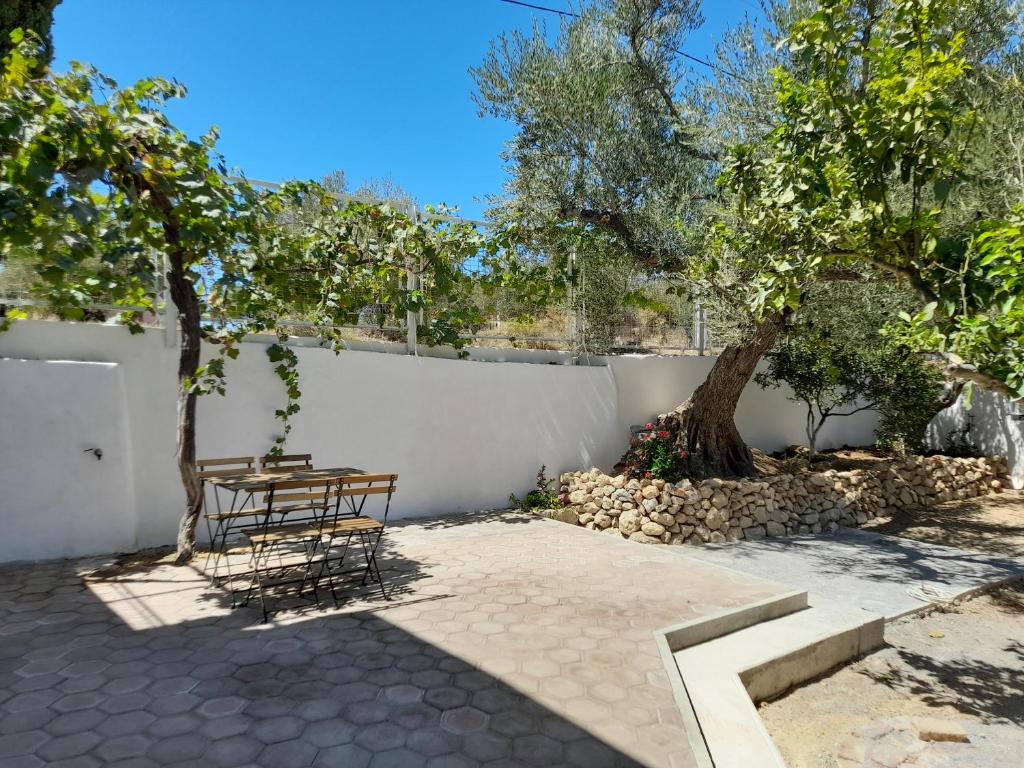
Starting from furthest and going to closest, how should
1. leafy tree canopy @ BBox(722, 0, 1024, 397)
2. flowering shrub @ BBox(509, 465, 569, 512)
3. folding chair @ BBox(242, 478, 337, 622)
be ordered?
flowering shrub @ BBox(509, 465, 569, 512) < folding chair @ BBox(242, 478, 337, 622) < leafy tree canopy @ BBox(722, 0, 1024, 397)

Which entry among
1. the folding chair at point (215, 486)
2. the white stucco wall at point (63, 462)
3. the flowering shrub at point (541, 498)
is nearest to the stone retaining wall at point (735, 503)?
the flowering shrub at point (541, 498)

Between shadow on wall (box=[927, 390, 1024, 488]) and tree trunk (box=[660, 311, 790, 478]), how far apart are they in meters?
5.42

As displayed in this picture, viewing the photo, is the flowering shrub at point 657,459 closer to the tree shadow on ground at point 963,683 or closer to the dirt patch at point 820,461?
the dirt patch at point 820,461

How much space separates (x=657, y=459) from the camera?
25.8ft

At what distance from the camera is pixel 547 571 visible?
5445mm

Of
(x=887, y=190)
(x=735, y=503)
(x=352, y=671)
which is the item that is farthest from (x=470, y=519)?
(x=887, y=190)

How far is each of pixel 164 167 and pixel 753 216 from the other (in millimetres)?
4671

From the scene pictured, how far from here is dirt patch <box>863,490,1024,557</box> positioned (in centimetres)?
791

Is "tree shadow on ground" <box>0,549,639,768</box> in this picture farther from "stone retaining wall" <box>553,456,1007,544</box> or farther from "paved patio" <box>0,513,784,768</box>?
"stone retaining wall" <box>553,456,1007,544</box>

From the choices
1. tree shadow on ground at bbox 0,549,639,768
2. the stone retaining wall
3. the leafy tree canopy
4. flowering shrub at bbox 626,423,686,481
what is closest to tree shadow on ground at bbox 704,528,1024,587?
the stone retaining wall

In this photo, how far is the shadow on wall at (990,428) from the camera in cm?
1103

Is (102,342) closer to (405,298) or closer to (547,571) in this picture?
(405,298)

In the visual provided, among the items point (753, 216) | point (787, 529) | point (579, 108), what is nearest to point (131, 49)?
point (579, 108)

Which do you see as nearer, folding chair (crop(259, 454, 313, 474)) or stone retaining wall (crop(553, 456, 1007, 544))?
folding chair (crop(259, 454, 313, 474))
